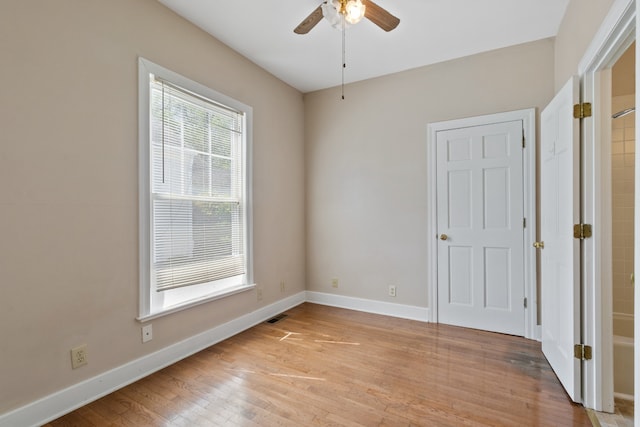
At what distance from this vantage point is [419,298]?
3.40m

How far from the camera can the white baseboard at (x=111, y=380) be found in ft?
5.49

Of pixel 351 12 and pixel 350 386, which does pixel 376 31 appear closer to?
pixel 351 12

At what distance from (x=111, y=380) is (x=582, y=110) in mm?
3535

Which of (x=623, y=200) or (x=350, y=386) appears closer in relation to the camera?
(x=350, y=386)

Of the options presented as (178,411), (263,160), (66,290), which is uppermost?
(263,160)

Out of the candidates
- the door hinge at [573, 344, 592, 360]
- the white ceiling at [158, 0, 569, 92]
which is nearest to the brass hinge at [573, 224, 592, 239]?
the door hinge at [573, 344, 592, 360]

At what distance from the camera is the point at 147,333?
2.27 m

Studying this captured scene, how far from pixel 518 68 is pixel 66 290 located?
4.11 meters

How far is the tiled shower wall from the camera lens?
2.72 m

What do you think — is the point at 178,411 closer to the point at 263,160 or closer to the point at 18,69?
the point at 18,69

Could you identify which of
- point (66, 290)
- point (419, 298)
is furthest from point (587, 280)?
point (66, 290)

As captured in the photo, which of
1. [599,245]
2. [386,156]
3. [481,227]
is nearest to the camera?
[599,245]

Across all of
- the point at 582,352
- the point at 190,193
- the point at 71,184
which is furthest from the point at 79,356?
the point at 582,352

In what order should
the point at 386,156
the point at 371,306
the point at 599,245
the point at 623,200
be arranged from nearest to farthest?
the point at 599,245, the point at 623,200, the point at 386,156, the point at 371,306
